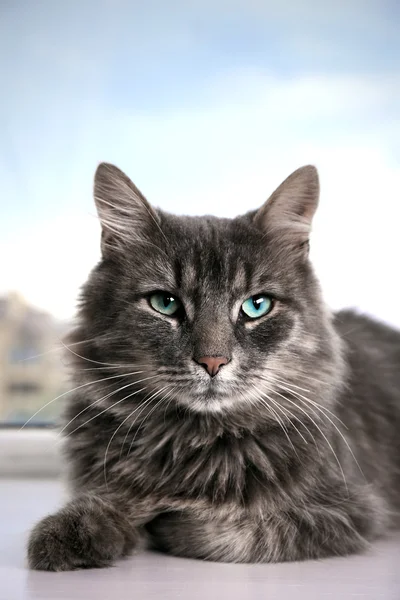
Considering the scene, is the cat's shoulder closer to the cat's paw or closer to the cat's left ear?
the cat's left ear

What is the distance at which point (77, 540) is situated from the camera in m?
1.60

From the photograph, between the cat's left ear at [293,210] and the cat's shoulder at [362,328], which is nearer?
the cat's left ear at [293,210]

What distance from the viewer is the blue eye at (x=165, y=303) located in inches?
70.5

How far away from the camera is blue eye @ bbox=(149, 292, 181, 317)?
1.79 metres

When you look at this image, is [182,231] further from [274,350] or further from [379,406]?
[379,406]

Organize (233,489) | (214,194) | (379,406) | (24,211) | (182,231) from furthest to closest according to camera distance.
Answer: (24,211)
(214,194)
(379,406)
(182,231)
(233,489)

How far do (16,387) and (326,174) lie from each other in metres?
1.63

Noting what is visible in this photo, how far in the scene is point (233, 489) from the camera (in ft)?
5.72

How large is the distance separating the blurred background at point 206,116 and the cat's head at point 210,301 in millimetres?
989

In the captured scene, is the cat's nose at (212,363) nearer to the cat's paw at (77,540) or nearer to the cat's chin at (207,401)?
the cat's chin at (207,401)

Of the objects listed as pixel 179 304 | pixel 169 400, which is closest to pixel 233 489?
pixel 169 400

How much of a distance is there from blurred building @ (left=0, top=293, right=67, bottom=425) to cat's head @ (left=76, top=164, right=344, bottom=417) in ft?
4.46

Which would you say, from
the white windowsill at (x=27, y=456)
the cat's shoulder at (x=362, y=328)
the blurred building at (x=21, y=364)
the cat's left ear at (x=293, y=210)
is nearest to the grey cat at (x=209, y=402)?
the cat's left ear at (x=293, y=210)

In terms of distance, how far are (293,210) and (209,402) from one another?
0.59m
